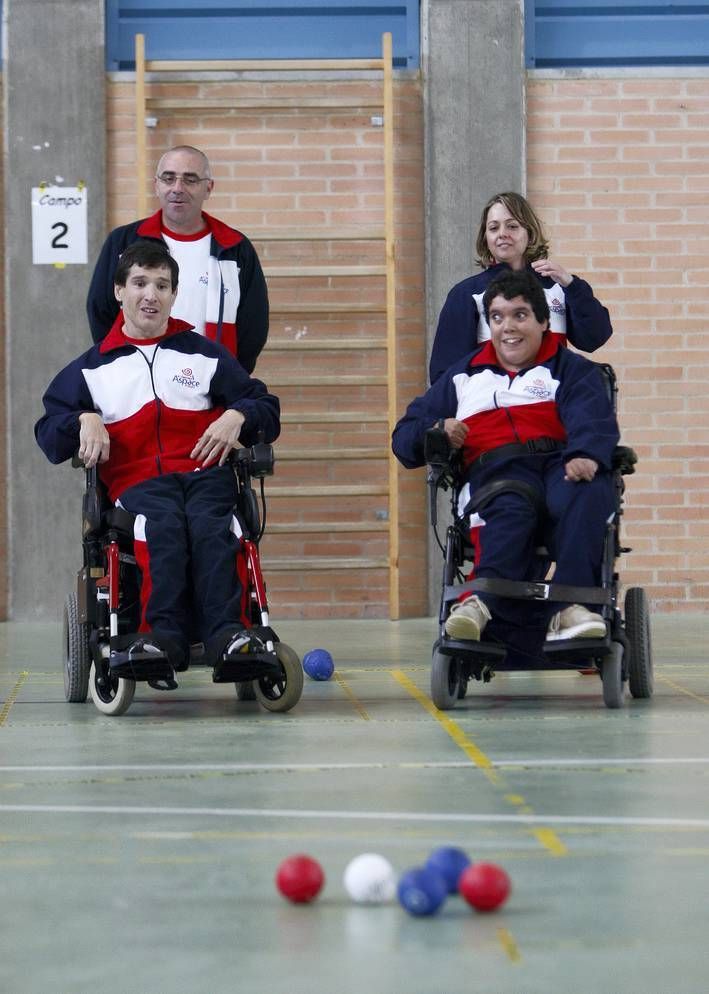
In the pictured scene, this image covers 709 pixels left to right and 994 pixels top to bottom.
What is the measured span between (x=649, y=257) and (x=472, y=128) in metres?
0.85

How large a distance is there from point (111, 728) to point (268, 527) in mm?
3157

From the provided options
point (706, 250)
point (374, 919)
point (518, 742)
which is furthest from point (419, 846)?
point (706, 250)

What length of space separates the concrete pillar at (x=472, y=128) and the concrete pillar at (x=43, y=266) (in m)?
1.30

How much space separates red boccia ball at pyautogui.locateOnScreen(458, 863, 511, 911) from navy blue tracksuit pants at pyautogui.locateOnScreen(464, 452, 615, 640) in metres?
1.76

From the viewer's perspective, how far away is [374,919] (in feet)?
5.69

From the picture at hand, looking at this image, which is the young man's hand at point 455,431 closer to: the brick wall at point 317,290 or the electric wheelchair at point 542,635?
the electric wheelchair at point 542,635

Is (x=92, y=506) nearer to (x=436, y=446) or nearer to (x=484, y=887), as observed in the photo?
(x=436, y=446)

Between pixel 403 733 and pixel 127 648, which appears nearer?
pixel 403 733

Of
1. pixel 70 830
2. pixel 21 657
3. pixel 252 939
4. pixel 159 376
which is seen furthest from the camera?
pixel 21 657

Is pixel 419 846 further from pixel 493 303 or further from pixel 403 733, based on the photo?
pixel 493 303

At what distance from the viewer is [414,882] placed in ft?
5.70

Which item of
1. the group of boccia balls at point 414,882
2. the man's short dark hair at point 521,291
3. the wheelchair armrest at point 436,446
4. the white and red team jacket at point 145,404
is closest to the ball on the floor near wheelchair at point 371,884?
the group of boccia balls at point 414,882

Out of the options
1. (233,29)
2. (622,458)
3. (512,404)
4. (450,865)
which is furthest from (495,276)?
(233,29)

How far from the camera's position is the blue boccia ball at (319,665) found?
422cm
